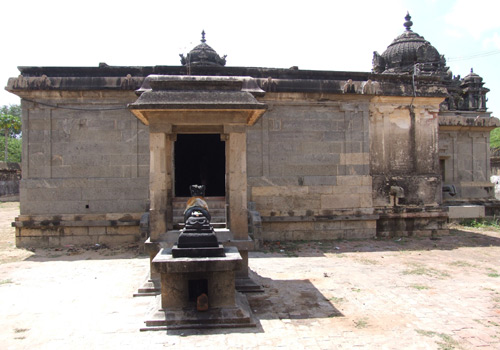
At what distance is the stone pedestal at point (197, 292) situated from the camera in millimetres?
5227

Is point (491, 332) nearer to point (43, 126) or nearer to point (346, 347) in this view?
point (346, 347)

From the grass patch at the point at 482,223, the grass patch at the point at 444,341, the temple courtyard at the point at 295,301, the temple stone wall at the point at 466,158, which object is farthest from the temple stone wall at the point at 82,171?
the temple stone wall at the point at 466,158

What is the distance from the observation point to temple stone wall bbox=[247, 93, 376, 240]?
11.7 meters

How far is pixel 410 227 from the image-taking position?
12.6 metres

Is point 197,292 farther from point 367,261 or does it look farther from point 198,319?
point 367,261

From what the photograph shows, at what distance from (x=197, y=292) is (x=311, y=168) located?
282 inches

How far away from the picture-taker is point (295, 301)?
631 centimetres

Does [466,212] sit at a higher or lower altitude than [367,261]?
higher

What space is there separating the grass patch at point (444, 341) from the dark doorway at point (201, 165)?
10461mm

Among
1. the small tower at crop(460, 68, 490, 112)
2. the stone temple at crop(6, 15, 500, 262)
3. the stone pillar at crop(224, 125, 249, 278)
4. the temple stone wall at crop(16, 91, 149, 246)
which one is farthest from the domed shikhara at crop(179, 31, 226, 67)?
the small tower at crop(460, 68, 490, 112)

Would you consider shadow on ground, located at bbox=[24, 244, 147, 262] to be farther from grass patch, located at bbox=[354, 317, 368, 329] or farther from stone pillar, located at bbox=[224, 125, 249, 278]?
grass patch, located at bbox=[354, 317, 368, 329]

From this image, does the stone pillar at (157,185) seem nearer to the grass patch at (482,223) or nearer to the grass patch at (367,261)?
the grass patch at (367,261)

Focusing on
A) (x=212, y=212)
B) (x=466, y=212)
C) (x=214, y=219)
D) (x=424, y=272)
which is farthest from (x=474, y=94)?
(x=214, y=219)

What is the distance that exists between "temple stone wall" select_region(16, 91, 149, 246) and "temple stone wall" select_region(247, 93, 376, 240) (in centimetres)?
359
